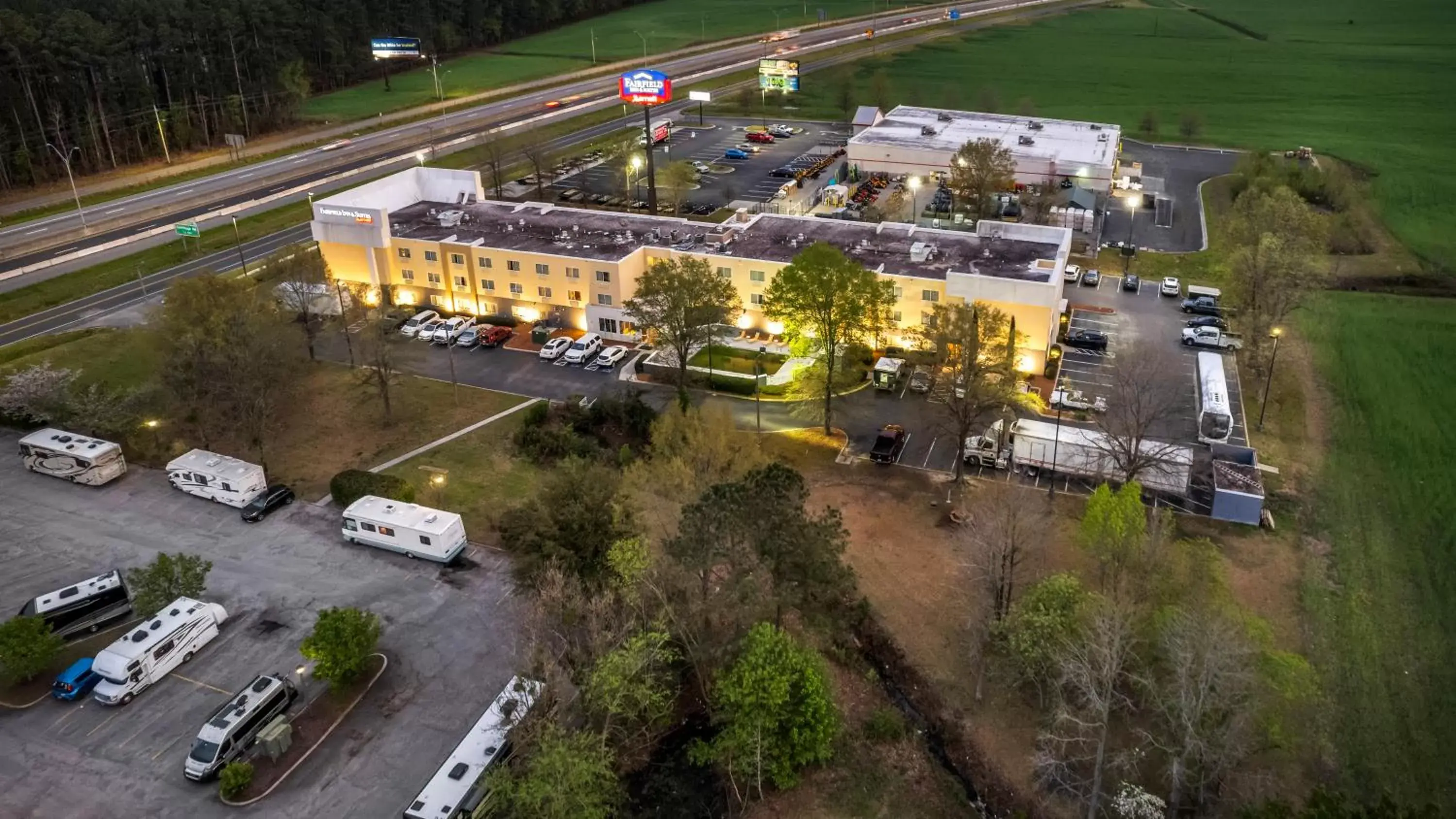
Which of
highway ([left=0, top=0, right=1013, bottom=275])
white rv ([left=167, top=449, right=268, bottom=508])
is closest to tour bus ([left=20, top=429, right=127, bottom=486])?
white rv ([left=167, top=449, right=268, bottom=508])

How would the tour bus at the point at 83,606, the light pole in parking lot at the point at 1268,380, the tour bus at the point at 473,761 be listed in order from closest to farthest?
the tour bus at the point at 473,761
the tour bus at the point at 83,606
the light pole in parking lot at the point at 1268,380

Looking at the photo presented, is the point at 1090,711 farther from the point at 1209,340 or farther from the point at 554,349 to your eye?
the point at 554,349

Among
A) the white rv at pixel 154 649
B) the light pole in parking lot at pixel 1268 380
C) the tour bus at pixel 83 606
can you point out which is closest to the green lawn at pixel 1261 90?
the light pole in parking lot at pixel 1268 380

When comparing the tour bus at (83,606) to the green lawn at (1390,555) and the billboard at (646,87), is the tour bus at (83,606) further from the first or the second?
the billboard at (646,87)

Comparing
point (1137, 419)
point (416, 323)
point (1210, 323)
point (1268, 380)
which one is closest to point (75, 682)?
point (416, 323)

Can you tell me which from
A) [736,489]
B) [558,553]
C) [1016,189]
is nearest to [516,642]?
[558,553]

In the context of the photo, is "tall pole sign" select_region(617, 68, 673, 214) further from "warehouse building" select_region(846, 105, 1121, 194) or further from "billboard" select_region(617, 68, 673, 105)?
"warehouse building" select_region(846, 105, 1121, 194)
